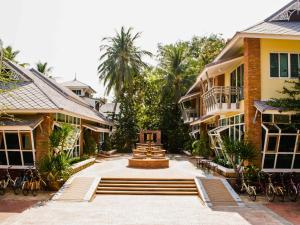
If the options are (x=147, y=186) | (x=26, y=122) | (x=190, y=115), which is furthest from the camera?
(x=190, y=115)

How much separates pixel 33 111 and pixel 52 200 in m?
4.66

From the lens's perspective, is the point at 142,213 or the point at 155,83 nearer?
the point at 142,213

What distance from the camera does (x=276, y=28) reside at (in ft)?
56.3

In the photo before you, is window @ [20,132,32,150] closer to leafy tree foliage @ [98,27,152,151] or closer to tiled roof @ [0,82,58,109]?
tiled roof @ [0,82,58,109]

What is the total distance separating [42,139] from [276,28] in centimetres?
1288

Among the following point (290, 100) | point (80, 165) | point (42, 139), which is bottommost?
point (80, 165)

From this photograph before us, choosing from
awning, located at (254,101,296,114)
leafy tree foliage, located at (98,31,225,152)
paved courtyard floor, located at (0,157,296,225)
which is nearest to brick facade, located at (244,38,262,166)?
awning, located at (254,101,296,114)

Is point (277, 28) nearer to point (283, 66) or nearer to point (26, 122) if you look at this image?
point (283, 66)

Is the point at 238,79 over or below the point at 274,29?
below

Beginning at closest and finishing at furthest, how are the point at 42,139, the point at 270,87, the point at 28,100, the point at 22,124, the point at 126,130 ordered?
the point at 22,124 < the point at 270,87 < the point at 42,139 < the point at 28,100 < the point at 126,130

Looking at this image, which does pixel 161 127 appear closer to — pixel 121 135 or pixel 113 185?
pixel 121 135

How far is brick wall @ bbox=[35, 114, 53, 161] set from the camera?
17.5 metres

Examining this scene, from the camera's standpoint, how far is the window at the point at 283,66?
16.9 m

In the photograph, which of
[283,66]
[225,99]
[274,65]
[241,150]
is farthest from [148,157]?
[283,66]
